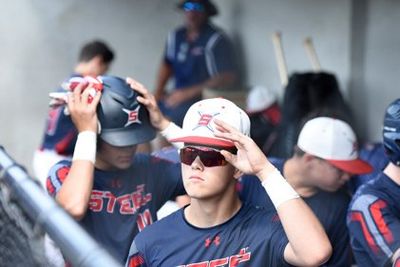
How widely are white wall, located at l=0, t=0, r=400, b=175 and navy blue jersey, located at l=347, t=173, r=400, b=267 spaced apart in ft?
11.5

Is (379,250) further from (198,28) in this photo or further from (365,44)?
(198,28)

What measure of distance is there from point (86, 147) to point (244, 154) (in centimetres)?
90

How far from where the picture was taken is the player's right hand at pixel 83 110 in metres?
3.71

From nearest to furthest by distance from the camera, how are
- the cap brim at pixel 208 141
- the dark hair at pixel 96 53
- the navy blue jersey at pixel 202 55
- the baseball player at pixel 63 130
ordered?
1. the cap brim at pixel 208 141
2. the baseball player at pixel 63 130
3. the dark hair at pixel 96 53
4. the navy blue jersey at pixel 202 55

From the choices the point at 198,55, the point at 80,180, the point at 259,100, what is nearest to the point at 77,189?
the point at 80,180

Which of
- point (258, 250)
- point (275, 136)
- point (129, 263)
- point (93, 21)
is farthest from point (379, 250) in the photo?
point (93, 21)

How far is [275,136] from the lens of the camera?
6.77 meters

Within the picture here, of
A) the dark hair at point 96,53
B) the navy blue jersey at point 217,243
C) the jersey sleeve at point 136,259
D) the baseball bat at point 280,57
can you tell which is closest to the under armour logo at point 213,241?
the navy blue jersey at point 217,243

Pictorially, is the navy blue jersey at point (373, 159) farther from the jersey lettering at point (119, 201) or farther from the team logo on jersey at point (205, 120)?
the team logo on jersey at point (205, 120)

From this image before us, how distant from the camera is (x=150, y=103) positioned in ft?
13.0

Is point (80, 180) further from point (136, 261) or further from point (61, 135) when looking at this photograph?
point (61, 135)

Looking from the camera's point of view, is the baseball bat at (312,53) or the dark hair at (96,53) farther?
the baseball bat at (312,53)

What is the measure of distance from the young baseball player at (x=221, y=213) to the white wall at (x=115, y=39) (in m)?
4.11

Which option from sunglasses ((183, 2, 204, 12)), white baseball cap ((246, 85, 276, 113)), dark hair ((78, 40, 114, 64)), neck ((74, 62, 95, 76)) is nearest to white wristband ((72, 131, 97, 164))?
neck ((74, 62, 95, 76))
